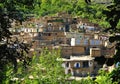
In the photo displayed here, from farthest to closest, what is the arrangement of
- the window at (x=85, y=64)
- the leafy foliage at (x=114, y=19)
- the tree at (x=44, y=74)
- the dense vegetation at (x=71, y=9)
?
the dense vegetation at (x=71, y=9)
the window at (x=85, y=64)
the tree at (x=44, y=74)
the leafy foliage at (x=114, y=19)

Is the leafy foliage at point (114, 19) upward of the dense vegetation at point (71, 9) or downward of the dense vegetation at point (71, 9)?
upward

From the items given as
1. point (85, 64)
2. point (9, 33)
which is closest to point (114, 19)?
point (9, 33)

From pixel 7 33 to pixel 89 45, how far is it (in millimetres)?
45729

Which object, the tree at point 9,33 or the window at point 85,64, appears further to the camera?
the window at point 85,64

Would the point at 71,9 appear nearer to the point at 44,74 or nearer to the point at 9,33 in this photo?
the point at 44,74

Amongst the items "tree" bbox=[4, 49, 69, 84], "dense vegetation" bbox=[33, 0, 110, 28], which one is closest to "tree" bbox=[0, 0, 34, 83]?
"tree" bbox=[4, 49, 69, 84]

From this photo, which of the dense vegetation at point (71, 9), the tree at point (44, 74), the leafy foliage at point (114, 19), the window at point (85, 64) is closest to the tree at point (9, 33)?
the leafy foliage at point (114, 19)

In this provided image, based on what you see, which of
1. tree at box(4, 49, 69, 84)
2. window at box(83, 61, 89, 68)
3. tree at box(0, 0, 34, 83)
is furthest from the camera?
window at box(83, 61, 89, 68)

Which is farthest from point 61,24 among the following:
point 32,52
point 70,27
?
point 32,52

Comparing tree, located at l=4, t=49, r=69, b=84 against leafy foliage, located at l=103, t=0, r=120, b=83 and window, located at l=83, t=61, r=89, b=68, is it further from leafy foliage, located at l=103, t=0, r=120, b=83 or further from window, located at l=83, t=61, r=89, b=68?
leafy foliage, located at l=103, t=0, r=120, b=83

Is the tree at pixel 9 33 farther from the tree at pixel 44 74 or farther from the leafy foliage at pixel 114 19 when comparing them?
the tree at pixel 44 74

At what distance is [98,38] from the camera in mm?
56938

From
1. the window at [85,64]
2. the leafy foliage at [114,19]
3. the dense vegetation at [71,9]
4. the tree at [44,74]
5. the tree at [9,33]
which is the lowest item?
the dense vegetation at [71,9]

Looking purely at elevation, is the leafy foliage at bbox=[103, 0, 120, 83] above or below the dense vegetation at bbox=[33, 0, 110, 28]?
above
